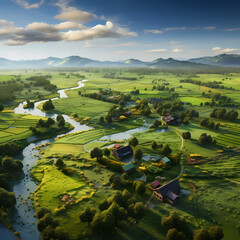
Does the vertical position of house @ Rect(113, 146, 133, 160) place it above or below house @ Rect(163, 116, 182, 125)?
below

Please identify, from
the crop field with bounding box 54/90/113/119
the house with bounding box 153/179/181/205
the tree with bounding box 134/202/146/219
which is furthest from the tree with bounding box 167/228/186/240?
the crop field with bounding box 54/90/113/119

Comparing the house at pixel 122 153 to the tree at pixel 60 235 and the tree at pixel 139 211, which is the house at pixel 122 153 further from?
the tree at pixel 60 235

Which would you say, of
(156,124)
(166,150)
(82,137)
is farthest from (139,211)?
(156,124)

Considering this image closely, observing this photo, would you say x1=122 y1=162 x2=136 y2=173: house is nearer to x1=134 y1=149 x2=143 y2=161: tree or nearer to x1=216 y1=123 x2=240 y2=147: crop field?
x1=134 y1=149 x2=143 y2=161: tree

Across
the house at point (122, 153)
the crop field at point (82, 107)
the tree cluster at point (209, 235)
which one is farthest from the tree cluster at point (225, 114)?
the tree cluster at point (209, 235)

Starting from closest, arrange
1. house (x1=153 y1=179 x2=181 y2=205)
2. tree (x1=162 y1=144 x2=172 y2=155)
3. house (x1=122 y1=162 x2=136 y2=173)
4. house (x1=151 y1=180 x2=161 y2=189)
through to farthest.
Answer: house (x1=153 y1=179 x2=181 y2=205) < house (x1=151 y1=180 x2=161 y2=189) < house (x1=122 y1=162 x2=136 y2=173) < tree (x1=162 y1=144 x2=172 y2=155)

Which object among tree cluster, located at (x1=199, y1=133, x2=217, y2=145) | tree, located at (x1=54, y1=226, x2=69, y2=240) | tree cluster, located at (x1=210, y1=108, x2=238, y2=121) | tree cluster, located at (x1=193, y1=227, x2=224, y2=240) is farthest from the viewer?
tree cluster, located at (x1=210, y1=108, x2=238, y2=121)

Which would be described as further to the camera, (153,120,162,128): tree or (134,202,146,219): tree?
(153,120,162,128): tree
